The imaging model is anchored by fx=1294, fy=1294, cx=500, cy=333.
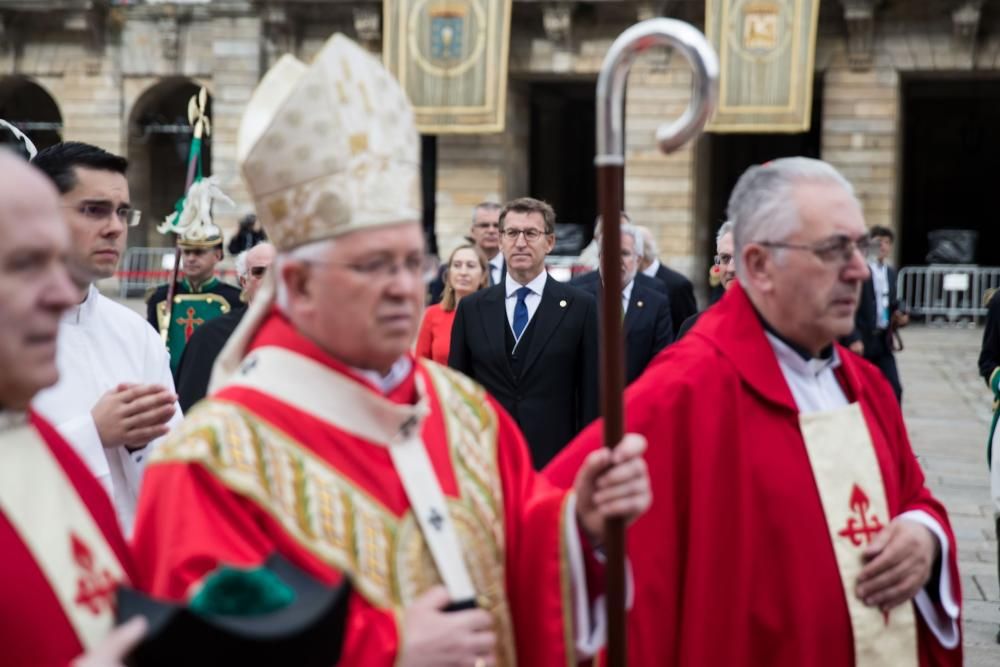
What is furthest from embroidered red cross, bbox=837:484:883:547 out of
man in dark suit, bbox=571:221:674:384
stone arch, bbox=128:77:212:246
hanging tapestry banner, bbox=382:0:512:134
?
stone arch, bbox=128:77:212:246

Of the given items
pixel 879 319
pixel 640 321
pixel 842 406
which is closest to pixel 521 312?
pixel 640 321

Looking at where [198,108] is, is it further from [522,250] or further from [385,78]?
[385,78]

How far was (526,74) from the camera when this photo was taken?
22688 millimetres

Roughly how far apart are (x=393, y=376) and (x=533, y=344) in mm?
4132

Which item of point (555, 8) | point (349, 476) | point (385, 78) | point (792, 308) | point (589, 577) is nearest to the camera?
point (349, 476)

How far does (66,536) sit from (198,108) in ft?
16.0

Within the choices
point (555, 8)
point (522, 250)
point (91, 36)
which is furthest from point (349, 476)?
point (91, 36)

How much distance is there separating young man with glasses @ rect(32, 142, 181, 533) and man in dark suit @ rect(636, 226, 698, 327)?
5.12 m

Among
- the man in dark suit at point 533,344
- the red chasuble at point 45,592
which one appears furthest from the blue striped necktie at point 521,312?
the red chasuble at point 45,592

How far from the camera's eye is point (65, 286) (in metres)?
1.82

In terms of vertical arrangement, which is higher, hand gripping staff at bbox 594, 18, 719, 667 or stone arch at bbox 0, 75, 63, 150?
stone arch at bbox 0, 75, 63, 150

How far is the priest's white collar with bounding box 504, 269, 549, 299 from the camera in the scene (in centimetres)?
672

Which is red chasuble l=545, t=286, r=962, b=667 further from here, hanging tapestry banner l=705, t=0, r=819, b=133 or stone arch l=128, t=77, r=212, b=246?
stone arch l=128, t=77, r=212, b=246

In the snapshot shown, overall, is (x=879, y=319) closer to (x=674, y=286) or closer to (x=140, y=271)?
(x=674, y=286)
